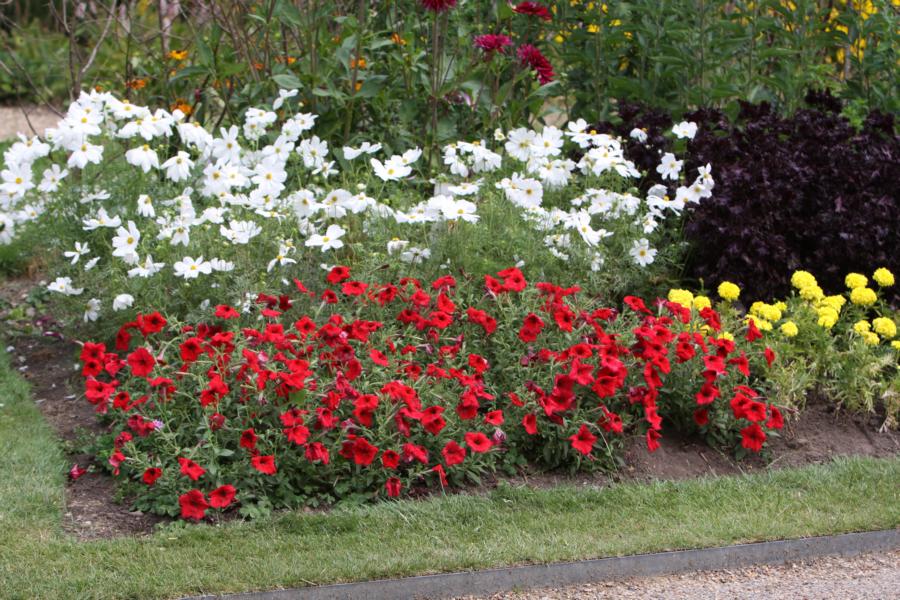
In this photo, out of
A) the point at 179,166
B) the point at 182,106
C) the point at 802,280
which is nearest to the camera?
the point at 802,280

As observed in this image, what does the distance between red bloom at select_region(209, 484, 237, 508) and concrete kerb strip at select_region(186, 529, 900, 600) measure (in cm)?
42

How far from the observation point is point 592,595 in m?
3.35

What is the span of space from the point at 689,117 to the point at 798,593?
292 cm

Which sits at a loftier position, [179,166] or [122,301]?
[179,166]

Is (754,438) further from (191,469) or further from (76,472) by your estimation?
(76,472)

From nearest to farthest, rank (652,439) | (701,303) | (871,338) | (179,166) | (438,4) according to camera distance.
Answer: (652,439) < (871,338) < (701,303) < (179,166) < (438,4)

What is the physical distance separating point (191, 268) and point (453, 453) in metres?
1.43

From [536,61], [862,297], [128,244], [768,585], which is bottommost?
[768,585]

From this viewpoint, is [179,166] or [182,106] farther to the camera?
[182,106]

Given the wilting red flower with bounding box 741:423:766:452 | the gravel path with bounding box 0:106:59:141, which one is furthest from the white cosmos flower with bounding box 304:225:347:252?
the gravel path with bounding box 0:106:59:141

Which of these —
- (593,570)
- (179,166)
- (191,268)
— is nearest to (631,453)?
(593,570)

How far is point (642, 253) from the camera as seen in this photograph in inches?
198

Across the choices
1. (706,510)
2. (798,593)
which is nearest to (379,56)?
(706,510)

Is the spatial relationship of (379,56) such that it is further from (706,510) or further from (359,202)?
(706,510)
